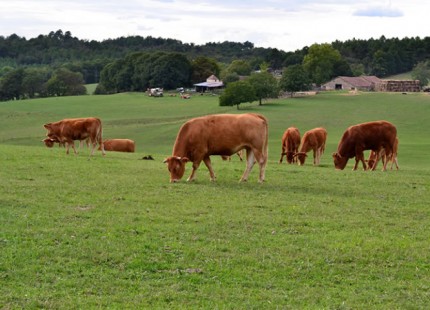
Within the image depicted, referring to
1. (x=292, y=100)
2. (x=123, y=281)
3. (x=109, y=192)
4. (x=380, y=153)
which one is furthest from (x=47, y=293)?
(x=292, y=100)

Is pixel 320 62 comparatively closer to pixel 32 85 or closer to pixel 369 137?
pixel 32 85

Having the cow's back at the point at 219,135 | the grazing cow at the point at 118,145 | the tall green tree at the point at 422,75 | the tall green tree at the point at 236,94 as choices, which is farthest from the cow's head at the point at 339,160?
the tall green tree at the point at 422,75

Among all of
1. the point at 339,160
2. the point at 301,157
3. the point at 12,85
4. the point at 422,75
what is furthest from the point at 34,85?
the point at 339,160

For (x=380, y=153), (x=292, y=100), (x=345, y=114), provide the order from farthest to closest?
(x=292, y=100) < (x=345, y=114) < (x=380, y=153)

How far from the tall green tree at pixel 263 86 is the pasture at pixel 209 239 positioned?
71342 mm

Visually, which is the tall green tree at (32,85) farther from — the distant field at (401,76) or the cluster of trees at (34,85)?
the distant field at (401,76)

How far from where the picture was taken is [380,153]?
90.0 feet

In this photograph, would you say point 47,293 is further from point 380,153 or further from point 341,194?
point 380,153

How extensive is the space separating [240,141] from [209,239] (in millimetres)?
7853

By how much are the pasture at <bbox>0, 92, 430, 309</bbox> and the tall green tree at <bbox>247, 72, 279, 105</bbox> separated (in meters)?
71.3

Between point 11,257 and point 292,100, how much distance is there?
9408cm

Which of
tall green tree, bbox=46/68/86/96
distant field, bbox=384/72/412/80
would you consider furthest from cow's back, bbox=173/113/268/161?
distant field, bbox=384/72/412/80

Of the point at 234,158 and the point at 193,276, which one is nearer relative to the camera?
the point at 193,276

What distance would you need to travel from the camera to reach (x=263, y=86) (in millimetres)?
95500
